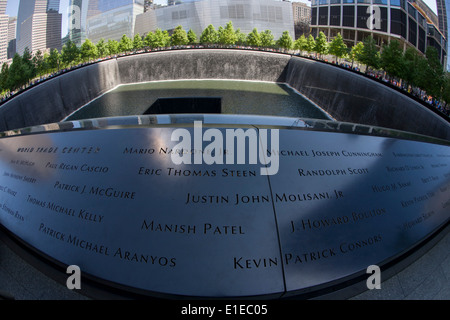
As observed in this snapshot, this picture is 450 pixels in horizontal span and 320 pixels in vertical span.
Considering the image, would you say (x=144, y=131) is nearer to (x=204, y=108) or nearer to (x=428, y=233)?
(x=428, y=233)

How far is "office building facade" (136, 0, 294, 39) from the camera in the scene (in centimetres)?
7044

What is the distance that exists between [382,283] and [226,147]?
95.1 inches

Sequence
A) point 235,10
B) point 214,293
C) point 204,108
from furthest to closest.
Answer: point 235,10, point 204,108, point 214,293

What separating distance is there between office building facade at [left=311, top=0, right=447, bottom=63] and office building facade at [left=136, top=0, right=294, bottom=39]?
8948 millimetres

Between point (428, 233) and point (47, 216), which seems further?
point (428, 233)

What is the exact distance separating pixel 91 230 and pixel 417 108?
45.1ft

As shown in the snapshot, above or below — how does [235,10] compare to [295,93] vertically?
above

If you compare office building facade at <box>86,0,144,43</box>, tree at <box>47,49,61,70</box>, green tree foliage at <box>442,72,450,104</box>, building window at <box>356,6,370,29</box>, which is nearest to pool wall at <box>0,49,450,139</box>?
green tree foliage at <box>442,72,450,104</box>

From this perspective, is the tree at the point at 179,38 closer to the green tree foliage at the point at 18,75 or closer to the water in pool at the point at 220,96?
the water in pool at the point at 220,96

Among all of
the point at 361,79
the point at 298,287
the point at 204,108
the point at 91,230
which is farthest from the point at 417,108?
the point at 91,230

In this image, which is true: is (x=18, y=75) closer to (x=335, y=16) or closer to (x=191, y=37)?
(x=191, y=37)

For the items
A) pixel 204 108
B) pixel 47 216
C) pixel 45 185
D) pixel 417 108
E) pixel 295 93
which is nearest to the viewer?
pixel 47 216

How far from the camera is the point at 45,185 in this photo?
369 centimetres

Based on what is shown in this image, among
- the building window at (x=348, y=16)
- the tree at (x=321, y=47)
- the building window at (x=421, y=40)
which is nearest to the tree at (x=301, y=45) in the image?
the tree at (x=321, y=47)
